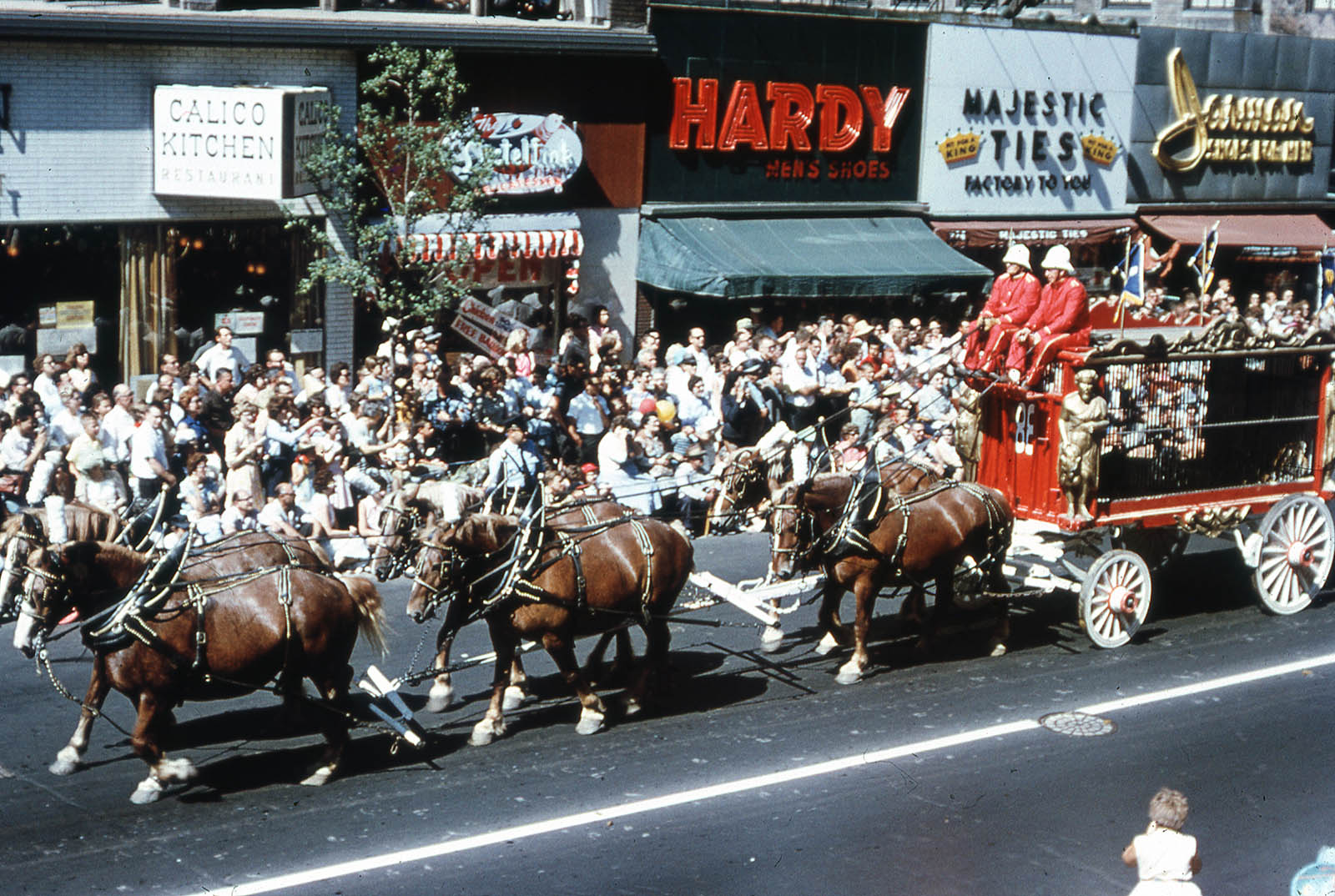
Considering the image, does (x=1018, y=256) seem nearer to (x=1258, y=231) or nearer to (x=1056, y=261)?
(x=1056, y=261)

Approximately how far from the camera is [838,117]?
23531 mm

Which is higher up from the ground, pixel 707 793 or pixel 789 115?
pixel 789 115

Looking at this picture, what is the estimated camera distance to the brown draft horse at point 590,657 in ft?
36.1

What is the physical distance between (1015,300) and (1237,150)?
1852 centimetres

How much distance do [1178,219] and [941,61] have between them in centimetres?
648

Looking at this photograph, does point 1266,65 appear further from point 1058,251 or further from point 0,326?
point 0,326

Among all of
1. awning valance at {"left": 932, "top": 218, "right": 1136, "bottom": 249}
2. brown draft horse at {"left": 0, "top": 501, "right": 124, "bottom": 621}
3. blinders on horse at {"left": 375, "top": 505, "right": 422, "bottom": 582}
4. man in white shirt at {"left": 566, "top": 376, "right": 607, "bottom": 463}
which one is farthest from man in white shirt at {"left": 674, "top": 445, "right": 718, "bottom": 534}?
awning valance at {"left": 932, "top": 218, "right": 1136, "bottom": 249}

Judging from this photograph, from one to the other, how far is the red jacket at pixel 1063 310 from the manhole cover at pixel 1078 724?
3.02m

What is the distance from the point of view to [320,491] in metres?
14.2

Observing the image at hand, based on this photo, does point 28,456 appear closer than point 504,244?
Yes

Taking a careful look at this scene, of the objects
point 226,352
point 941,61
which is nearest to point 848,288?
point 941,61

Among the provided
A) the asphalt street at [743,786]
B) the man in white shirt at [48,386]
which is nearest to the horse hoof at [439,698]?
the asphalt street at [743,786]

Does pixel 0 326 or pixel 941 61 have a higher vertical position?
pixel 941 61

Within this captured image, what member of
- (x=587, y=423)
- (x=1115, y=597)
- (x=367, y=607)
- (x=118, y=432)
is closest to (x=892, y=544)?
(x=1115, y=597)
